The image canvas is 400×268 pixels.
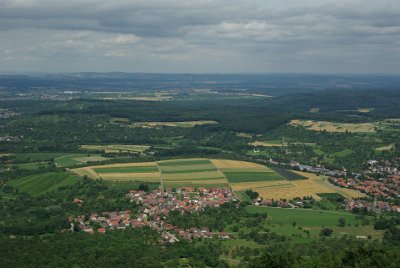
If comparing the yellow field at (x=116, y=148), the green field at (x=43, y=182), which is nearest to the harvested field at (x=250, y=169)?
the green field at (x=43, y=182)

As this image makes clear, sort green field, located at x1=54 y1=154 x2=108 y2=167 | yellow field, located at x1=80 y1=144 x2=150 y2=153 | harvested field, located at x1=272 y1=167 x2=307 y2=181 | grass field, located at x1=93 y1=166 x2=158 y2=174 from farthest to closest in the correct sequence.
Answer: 1. yellow field, located at x1=80 y1=144 x2=150 y2=153
2. green field, located at x1=54 y1=154 x2=108 y2=167
3. grass field, located at x1=93 y1=166 x2=158 y2=174
4. harvested field, located at x1=272 y1=167 x2=307 y2=181

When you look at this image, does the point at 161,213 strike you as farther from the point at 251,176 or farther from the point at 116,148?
the point at 116,148

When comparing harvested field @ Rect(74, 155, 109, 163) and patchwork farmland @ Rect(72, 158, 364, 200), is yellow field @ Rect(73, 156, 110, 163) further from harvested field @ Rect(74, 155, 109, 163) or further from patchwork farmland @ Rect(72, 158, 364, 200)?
patchwork farmland @ Rect(72, 158, 364, 200)

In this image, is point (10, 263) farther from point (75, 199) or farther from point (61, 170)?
point (61, 170)

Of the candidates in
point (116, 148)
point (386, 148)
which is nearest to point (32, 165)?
point (116, 148)

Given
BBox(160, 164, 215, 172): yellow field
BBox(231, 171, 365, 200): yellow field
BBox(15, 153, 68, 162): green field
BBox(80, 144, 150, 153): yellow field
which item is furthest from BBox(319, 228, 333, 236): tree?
BBox(80, 144, 150, 153): yellow field

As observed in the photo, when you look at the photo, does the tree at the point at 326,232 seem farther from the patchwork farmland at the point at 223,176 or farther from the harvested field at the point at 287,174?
the harvested field at the point at 287,174

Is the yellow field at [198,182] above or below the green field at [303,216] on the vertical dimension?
above
